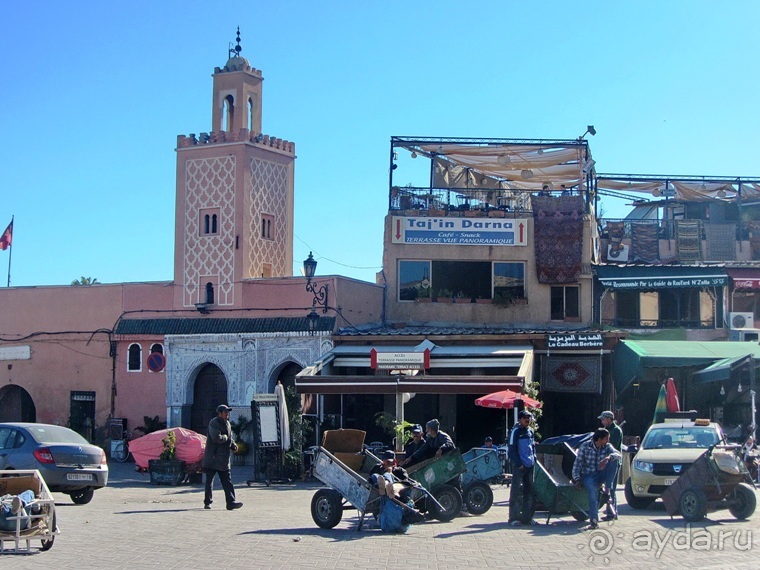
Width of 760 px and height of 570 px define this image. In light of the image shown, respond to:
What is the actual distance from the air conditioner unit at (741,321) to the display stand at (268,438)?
14.1 metres

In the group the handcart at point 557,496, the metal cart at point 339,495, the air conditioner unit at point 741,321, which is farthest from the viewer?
the air conditioner unit at point 741,321

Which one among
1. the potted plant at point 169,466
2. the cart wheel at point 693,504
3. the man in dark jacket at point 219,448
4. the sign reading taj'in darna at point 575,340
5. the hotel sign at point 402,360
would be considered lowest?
the potted plant at point 169,466

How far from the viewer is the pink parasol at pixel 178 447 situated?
22078mm

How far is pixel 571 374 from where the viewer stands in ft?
91.4

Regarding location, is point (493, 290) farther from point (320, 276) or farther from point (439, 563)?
point (439, 563)

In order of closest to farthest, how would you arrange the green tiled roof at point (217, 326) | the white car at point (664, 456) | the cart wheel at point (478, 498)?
the cart wheel at point (478, 498) < the white car at point (664, 456) < the green tiled roof at point (217, 326)

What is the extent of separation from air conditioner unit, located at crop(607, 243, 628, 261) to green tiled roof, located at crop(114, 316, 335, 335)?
10.3 metres

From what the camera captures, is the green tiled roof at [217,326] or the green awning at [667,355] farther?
the green tiled roof at [217,326]

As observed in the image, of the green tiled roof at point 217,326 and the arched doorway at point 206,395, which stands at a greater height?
the green tiled roof at point 217,326

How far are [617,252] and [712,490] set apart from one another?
19921 millimetres

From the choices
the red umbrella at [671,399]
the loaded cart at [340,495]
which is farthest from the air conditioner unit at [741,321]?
the loaded cart at [340,495]

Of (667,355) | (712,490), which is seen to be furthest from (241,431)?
(712,490)

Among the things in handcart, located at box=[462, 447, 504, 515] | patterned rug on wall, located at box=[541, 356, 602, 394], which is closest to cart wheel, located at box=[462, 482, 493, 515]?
handcart, located at box=[462, 447, 504, 515]

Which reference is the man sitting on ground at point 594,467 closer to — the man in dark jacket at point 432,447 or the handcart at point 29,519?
the man in dark jacket at point 432,447
